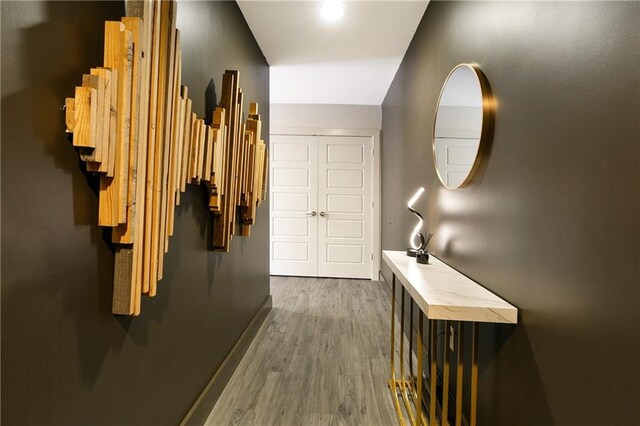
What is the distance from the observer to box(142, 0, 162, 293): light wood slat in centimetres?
98

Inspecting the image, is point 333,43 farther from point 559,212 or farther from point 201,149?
point 559,212

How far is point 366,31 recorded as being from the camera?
272 centimetres

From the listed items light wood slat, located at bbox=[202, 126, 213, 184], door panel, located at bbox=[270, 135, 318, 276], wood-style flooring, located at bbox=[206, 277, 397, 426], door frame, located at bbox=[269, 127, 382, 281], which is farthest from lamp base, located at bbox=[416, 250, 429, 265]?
door panel, located at bbox=[270, 135, 318, 276]

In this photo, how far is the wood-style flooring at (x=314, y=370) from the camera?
1.80 metres

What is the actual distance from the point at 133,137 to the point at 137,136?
2cm

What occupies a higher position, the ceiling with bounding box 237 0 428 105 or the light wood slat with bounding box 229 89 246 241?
the ceiling with bounding box 237 0 428 105

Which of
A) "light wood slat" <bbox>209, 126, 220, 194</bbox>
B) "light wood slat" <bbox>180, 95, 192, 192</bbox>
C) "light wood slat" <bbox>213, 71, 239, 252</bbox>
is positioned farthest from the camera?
"light wood slat" <bbox>213, 71, 239, 252</bbox>

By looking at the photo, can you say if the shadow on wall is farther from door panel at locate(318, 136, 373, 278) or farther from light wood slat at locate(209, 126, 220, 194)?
door panel at locate(318, 136, 373, 278)

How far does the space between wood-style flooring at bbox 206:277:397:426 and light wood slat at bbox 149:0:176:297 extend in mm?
1179

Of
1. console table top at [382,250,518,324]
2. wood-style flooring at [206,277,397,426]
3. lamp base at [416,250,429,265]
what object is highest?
lamp base at [416,250,429,265]

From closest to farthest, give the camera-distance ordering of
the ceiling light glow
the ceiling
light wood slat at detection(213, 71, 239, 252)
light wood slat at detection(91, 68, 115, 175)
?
light wood slat at detection(91, 68, 115, 175), light wood slat at detection(213, 71, 239, 252), the ceiling light glow, the ceiling

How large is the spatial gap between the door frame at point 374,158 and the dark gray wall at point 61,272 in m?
3.36

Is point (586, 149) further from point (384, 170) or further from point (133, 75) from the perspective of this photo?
point (384, 170)

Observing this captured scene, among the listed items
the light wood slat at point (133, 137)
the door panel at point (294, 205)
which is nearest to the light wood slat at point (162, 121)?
the light wood slat at point (133, 137)
